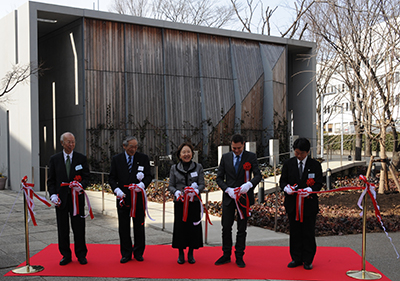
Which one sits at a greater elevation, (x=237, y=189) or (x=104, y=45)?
(x=104, y=45)

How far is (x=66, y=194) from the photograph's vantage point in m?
5.91

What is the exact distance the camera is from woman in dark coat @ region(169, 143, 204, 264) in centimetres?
591

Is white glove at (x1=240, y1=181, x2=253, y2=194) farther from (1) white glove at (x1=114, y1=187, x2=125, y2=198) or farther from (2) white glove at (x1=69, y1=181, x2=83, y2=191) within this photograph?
(2) white glove at (x1=69, y1=181, x2=83, y2=191)

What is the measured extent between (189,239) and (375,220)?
458 centimetres

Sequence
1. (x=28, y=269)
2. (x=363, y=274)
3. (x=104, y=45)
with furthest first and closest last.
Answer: (x=104, y=45) < (x=28, y=269) < (x=363, y=274)

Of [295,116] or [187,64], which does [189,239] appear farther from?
[295,116]

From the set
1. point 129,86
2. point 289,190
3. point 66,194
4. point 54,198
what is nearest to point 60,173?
point 66,194

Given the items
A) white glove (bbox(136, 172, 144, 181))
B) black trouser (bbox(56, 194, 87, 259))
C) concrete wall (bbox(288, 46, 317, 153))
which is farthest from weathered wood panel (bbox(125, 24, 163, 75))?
black trouser (bbox(56, 194, 87, 259))

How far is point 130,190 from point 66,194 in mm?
857

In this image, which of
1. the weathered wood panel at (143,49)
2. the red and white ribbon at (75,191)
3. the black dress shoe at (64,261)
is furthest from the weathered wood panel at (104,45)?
the black dress shoe at (64,261)

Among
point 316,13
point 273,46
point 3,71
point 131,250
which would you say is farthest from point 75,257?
point 273,46

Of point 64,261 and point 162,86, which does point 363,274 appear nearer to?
point 64,261

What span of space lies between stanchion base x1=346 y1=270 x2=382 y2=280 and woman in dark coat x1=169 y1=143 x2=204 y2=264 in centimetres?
197

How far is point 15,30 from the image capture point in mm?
15266
